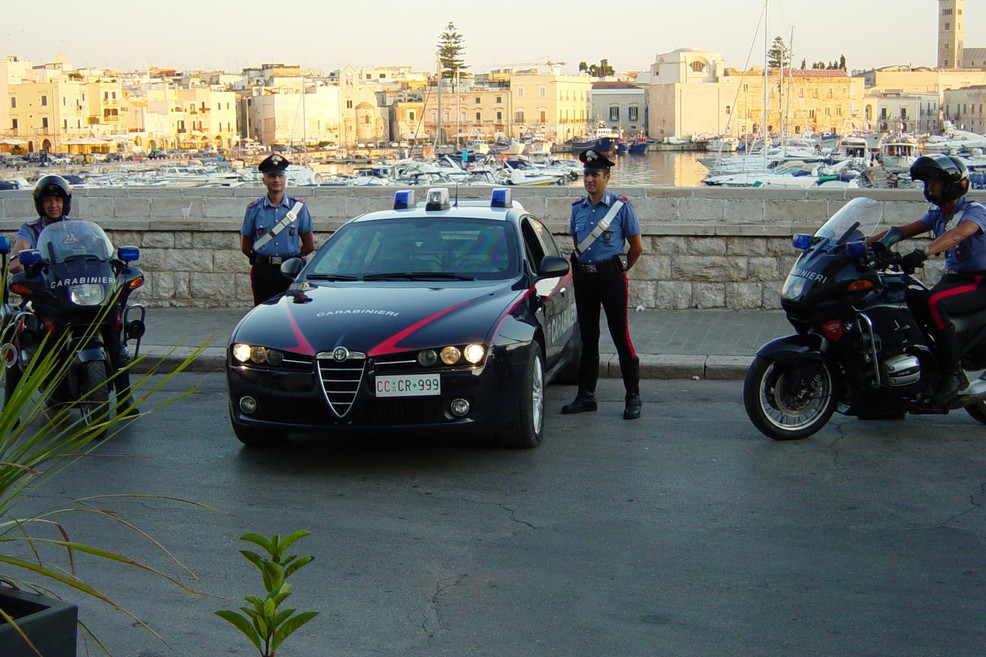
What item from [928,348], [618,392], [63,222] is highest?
[63,222]

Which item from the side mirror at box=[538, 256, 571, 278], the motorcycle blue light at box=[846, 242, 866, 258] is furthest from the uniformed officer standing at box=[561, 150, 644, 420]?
the motorcycle blue light at box=[846, 242, 866, 258]

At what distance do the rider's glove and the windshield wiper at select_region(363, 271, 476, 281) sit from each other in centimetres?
261

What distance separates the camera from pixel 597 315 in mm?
8609

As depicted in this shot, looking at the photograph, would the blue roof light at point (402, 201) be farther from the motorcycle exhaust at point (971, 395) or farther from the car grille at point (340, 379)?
the motorcycle exhaust at point (971, 395)

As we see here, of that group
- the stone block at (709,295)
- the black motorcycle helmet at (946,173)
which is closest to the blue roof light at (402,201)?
the black motorcycle helmet at (946,173)

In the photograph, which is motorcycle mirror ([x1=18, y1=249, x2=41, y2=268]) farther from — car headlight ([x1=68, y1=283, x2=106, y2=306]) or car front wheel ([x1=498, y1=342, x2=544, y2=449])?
car front wheel ([x1=498, y1=342, x2=544, y2=449])

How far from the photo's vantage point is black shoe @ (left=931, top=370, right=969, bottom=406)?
7.47 meters

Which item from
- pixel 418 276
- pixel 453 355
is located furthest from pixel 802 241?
pixel 418 276

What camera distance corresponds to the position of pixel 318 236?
13508 mm

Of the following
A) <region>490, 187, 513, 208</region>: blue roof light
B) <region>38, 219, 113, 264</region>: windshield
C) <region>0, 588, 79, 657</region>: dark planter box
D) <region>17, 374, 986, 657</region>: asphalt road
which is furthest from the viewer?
<region>490, 187, 513, 208</region>: blue roof light

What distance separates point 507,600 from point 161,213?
10.1 m

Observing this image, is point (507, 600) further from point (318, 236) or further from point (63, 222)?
point (318, 236)

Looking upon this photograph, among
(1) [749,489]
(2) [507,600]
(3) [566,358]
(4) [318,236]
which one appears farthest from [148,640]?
(4) [318,236]

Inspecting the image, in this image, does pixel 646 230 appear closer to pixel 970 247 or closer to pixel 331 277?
pixel 331 277
